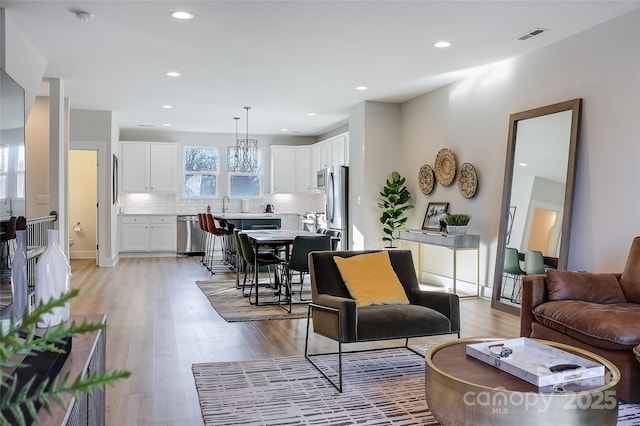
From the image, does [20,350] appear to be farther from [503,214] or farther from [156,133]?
[156,133]

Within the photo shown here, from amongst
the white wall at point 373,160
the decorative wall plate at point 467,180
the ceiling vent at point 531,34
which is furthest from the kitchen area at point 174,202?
the ceiling vent at point 531,34

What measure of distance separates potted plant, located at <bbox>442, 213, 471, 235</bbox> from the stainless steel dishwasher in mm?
6113

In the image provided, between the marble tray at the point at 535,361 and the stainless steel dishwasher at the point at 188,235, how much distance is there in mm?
8919

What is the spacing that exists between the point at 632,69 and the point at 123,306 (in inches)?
209

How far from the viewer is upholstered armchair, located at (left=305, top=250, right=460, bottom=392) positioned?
3229mm

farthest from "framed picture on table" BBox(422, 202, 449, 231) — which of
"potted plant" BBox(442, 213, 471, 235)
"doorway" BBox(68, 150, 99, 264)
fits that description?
"doorway" BBox(68, 150, 99, 264)

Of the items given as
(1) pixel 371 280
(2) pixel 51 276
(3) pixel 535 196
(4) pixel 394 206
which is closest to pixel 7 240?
(2) pixel 51 276

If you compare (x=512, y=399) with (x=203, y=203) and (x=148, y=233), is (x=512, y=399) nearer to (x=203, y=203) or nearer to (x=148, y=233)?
(x=148, y=233)

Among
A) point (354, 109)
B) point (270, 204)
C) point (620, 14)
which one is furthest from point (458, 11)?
point (270, 204)

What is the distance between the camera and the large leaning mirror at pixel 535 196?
16.1ft

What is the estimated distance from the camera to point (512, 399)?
79.6 inches

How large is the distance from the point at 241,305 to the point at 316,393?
278 cm

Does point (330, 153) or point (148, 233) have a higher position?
point (330, 153)

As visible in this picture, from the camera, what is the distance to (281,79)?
259 inches
